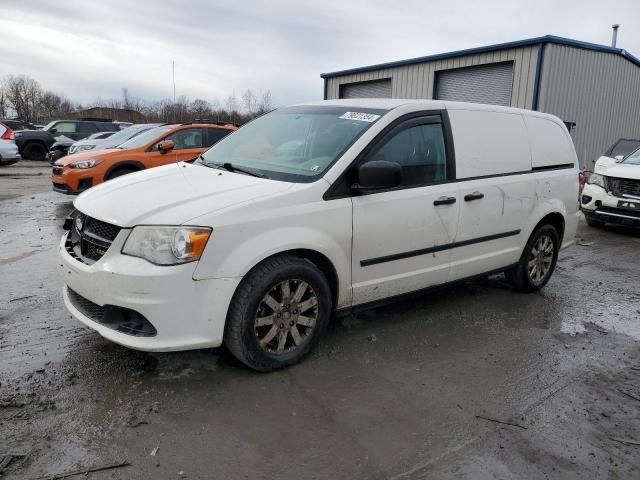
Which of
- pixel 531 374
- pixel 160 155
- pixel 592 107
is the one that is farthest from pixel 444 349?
pixel 592 107

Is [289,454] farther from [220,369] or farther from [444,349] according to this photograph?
[444,349]

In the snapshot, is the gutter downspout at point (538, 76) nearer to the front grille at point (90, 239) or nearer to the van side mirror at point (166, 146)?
the van side mirror at point (166, 146)

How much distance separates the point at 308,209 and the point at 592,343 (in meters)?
2.63

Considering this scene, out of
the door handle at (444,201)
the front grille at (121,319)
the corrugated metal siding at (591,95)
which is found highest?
the corrugated metal siding at (591,95)

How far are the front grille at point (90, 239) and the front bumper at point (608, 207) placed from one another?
8.52m

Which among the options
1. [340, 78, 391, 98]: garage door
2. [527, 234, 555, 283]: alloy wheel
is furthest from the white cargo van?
[340, 78, 391, 98]: garage door

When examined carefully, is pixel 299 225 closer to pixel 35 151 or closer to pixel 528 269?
pixel 528 269

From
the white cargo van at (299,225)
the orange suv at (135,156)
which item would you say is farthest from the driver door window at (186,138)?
the white cargo van at (299,225)

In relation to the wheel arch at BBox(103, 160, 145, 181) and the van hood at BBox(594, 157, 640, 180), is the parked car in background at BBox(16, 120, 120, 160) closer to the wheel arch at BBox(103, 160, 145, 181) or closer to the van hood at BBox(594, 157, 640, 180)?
the wheel arch at BBox(103, 160, 145, 181)

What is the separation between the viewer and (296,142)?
13.3 ft

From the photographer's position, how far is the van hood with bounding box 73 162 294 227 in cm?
306

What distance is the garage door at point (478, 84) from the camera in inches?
589

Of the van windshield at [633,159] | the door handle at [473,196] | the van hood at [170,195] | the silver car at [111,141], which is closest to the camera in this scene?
the van hood at [170,195]

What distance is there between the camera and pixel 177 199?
3232 millimetres
